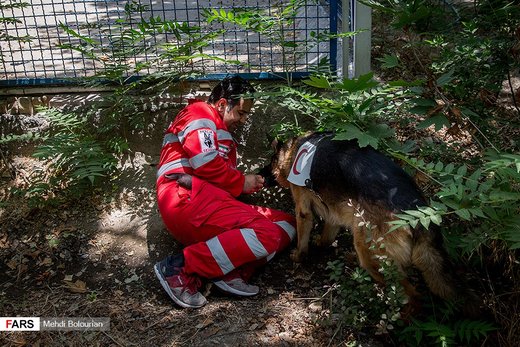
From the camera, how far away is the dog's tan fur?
10.6 ft

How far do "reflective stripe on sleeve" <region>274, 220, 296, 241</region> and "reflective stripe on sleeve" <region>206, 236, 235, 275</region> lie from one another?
640mm

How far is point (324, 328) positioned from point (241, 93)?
2075 mm

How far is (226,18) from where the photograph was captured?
4.12m

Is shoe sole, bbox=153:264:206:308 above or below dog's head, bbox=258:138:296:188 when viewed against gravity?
below

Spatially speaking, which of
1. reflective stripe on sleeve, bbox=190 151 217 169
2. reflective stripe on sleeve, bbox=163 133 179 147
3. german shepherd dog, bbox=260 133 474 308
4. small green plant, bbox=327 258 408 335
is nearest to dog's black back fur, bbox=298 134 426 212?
german shepherd dog, bbox=260 133 474 308

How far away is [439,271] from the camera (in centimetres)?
321

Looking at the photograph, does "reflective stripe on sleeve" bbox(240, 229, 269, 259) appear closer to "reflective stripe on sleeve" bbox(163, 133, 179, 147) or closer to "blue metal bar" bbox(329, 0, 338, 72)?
"reflective stripe on sleeve" bbox(163, 133, 179, 147)

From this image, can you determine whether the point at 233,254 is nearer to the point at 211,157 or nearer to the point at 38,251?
the point at 211,157

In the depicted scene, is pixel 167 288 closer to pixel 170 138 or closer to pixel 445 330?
pixel 170 138

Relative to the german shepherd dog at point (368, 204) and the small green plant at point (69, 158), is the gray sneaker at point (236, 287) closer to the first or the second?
the german shepherd dog at point (368, 204)

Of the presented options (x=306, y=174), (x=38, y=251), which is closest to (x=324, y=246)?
(x=306, y=174)

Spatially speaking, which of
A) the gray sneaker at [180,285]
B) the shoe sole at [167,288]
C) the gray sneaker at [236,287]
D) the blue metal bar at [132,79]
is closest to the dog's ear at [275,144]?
the blue metal bar at [132,79]

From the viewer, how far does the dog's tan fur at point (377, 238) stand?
3229mm

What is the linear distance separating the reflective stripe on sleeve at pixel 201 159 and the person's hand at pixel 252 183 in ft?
1.50
